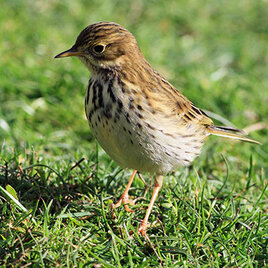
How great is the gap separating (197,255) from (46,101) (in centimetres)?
385

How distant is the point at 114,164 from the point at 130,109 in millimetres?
1605

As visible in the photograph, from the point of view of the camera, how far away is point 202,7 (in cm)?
1149

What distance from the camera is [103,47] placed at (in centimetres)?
488

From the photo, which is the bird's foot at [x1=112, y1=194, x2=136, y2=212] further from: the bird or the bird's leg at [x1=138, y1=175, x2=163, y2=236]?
the bird's leg at [x1=138, y1=175, x2=163, y2=236]

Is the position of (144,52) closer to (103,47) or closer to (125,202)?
(103,47)

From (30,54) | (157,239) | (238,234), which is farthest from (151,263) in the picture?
(30,54)

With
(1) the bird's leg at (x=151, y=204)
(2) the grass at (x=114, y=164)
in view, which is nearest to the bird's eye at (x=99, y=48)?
(2) the grass at (x=114, y=164)

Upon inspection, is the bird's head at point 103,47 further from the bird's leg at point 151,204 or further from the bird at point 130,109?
the bird's leg at point 151,204

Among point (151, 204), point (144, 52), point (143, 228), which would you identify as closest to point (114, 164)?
point (151, 204)

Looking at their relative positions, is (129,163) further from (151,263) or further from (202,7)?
(202,7)

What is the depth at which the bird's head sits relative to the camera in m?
4.88

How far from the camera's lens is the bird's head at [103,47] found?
16.0ft

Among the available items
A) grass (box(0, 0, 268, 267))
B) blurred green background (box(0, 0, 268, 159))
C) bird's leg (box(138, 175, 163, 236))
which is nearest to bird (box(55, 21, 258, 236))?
bird's leg (box(138, 175, 163, 236))

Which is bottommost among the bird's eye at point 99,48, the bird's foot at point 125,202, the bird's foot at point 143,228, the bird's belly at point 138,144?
the bird's foot at point 143,228
